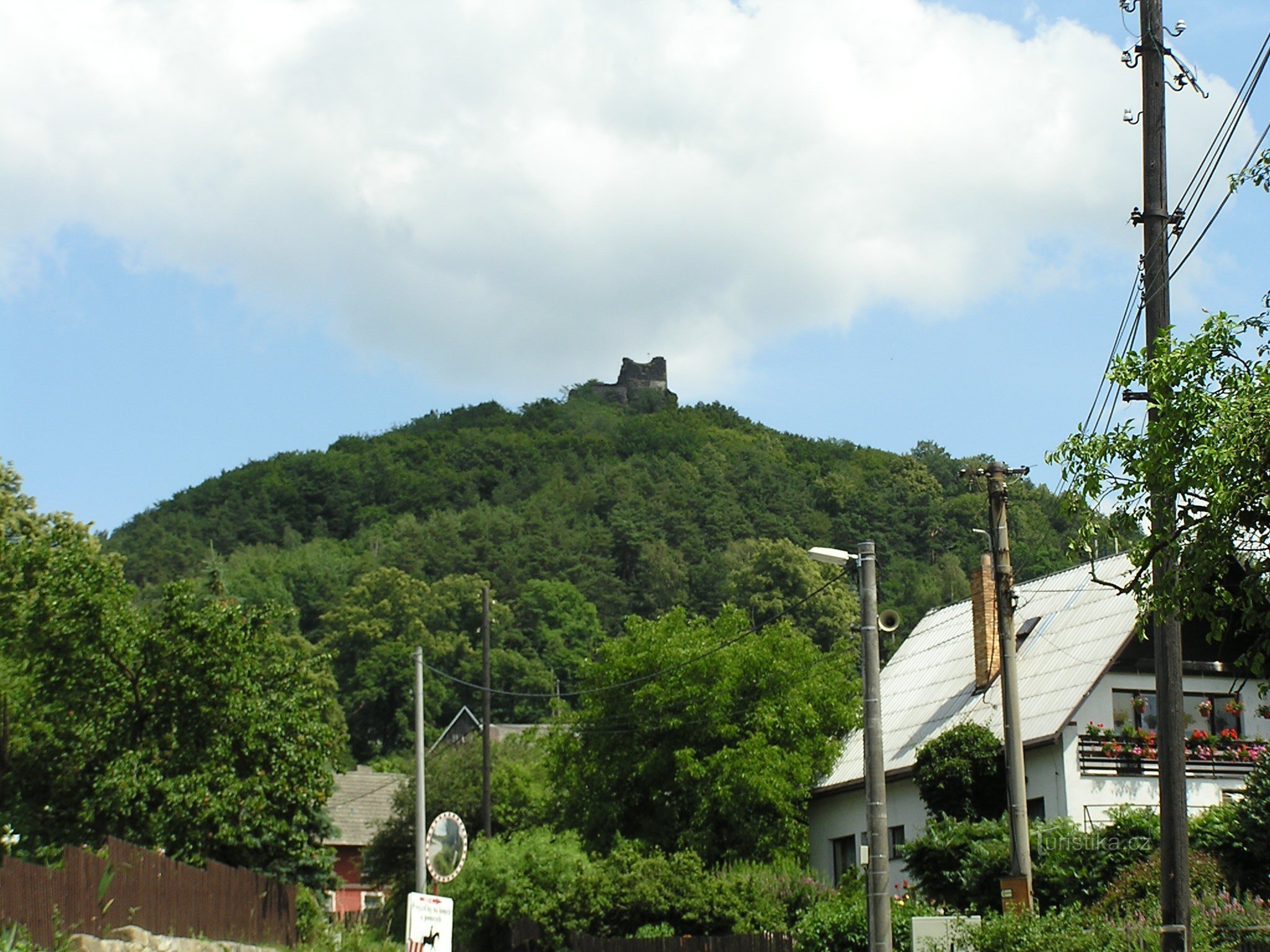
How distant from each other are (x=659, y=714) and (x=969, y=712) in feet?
27.5

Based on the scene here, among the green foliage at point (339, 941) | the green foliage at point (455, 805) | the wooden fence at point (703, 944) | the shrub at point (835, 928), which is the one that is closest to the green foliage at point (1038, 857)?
the shrub at point (835, 928)

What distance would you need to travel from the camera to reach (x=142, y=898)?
2100 centimetres

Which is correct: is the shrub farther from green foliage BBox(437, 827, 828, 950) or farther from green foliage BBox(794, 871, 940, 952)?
green foliage BBox(437, 827, 828, 950)

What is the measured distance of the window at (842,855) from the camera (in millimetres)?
33781

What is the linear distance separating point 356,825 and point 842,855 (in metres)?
30.1

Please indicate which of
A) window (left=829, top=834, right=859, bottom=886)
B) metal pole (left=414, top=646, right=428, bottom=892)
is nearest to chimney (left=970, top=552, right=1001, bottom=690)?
window (left=829, top=834, right=859, bottom=886)

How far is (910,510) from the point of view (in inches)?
4313

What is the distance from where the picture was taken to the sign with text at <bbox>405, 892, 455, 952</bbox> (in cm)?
1864

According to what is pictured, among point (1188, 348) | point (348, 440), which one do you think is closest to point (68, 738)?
point (1188, 348)

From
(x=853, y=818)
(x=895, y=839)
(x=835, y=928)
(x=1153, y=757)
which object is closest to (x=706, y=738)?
(x=853, y=818)

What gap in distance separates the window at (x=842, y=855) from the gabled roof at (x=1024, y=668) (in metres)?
1.26

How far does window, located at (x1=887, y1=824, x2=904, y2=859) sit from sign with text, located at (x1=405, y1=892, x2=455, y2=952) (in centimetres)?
1451

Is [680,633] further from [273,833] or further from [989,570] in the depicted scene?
[273,833]

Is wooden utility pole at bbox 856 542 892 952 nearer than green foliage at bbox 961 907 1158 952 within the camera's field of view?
No
